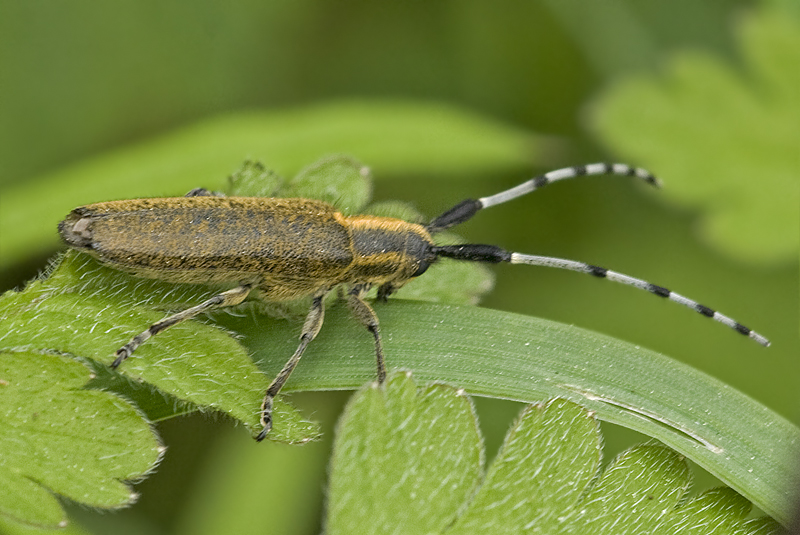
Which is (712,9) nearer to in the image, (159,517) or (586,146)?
(586,146)

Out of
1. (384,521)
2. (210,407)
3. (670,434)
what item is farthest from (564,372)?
(210,407)

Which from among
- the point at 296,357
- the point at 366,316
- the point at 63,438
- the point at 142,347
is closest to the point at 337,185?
the point at 366,316

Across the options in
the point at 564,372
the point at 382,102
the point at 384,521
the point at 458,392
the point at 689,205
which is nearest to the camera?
the point at 384,521

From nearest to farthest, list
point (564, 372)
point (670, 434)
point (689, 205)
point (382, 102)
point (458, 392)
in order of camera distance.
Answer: point (458, 392), point (670, 434), point (564, 372), point (689, 205), point (382, 102)

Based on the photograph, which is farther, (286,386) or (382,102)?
(382,102)

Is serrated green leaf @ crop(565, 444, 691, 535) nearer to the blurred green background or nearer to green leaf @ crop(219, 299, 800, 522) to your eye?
green leaf @ crop(219, 299, 800, 522)
